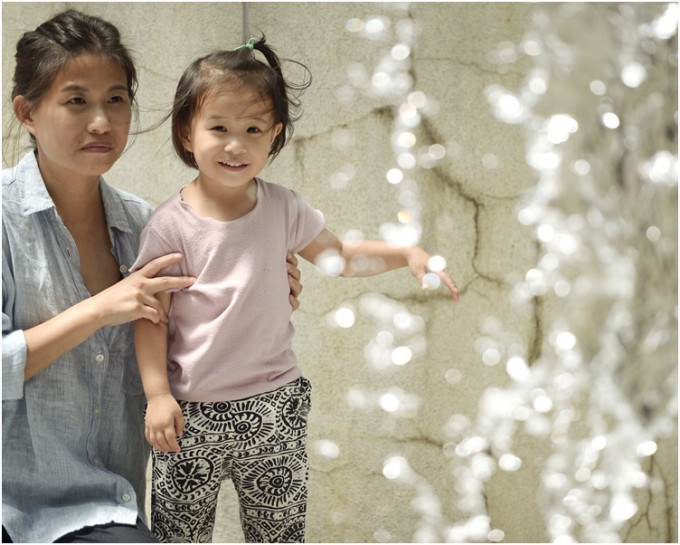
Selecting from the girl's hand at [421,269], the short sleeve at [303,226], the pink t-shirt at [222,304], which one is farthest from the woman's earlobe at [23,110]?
the girl's hand at [421,269]

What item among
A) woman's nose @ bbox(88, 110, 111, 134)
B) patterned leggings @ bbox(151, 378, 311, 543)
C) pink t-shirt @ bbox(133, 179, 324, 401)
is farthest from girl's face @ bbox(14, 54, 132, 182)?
patterned leggings @ bbox(151, 378, 311, 543)

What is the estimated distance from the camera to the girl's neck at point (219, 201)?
1.07 m

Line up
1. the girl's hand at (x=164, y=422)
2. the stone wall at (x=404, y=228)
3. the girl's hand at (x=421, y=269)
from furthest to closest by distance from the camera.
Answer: the stone wall at (x=404, y=228), the girl's hand at (x=421, y=269), the girl's hand at (x=164, y=422)

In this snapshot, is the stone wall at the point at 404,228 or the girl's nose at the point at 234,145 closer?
the girl's nose at the point at 234,145

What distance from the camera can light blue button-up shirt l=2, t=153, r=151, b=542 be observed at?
104 cm

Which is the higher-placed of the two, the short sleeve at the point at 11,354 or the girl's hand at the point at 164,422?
the short sleeve at the point at 11,354

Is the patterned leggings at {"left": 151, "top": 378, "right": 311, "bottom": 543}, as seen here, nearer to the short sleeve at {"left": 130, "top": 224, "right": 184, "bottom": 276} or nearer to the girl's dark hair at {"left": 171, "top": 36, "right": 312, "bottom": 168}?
the short sleeve at {"left": 130, "top": 224, "right": 184, "bottom": 276}

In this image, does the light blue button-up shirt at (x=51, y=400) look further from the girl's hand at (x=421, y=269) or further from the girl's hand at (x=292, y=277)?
the girl's hand at (x=421, y=269)

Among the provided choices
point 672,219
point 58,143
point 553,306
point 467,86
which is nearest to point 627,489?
point 553,306

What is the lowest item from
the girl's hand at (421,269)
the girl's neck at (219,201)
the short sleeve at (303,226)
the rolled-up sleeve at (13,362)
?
the rolled-up sleeve at (13,362)

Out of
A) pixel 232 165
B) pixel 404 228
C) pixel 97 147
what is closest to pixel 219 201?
pixel 232 165

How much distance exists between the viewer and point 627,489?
64.7 inches

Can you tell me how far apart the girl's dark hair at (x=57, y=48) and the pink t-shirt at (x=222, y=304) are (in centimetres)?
22

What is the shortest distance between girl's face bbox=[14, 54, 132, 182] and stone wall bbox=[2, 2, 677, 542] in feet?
1.41
